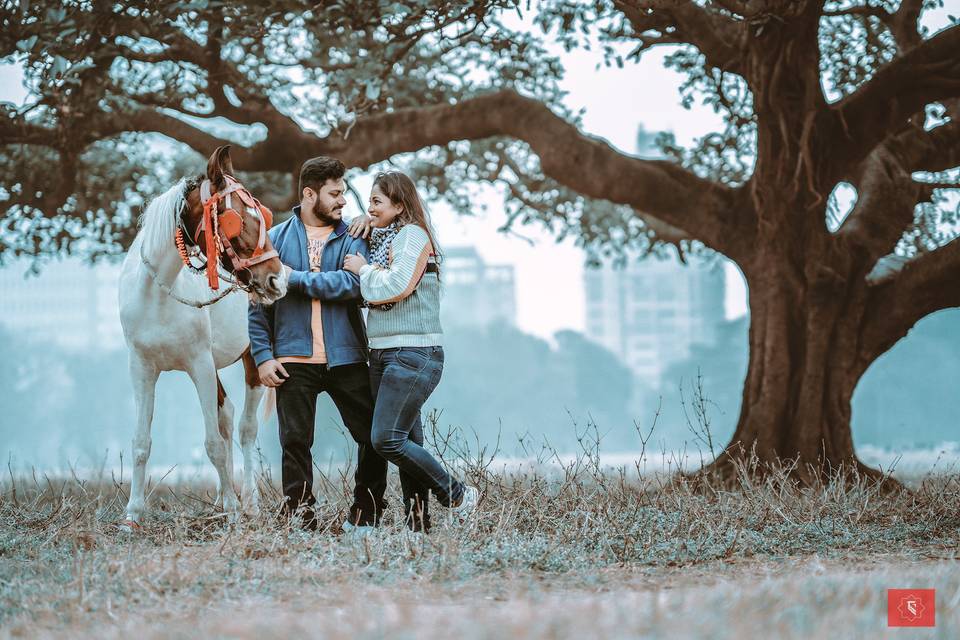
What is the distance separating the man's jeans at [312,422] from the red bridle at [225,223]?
0.59 metres

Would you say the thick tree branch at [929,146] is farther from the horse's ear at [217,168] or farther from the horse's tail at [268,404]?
the horse's ear at [217,168]

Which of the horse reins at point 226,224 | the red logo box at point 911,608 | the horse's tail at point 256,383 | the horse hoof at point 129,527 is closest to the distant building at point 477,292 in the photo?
the horse's tail at point 256,383

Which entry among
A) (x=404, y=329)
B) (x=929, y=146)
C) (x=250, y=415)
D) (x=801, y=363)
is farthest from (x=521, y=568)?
(x=929, y=146)

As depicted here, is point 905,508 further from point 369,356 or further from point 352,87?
point 352,87

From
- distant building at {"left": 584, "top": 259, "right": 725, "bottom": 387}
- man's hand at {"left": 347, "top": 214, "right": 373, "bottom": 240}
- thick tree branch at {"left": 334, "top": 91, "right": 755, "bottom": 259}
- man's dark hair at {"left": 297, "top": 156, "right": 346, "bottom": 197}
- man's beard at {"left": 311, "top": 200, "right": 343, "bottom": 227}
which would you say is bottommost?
distant building at {"left": 584, "top": 259, "right": 725, "bottom": 387}

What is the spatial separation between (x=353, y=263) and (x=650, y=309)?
52.8m

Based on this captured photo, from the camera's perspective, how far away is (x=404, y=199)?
5.19 meters

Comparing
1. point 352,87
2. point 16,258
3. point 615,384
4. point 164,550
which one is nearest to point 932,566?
point 164,550

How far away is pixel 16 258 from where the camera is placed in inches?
472

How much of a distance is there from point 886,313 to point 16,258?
9368mm

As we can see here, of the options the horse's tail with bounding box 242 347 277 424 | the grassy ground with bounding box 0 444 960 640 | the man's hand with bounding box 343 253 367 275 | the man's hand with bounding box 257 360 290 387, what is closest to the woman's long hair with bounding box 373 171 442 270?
the man's hand with bounding box 343 253 367 275

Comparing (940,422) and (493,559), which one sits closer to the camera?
(493,559)

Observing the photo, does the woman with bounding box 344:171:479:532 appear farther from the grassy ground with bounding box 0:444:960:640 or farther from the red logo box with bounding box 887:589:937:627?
the red logo box with bounding box 887:589:937:627

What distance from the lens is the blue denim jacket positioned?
502 cm
